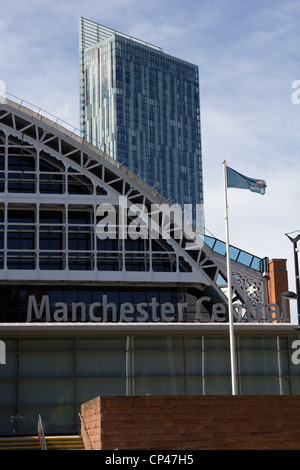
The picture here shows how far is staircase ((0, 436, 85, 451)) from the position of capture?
31.1 meters

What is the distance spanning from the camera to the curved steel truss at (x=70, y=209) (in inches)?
2168

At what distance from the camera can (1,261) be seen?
185 feet

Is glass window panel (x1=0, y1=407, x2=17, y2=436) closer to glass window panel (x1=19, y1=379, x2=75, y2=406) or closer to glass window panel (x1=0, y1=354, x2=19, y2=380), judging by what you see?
glass window panel (x1=19, y1=379, x2=75, y2=406)

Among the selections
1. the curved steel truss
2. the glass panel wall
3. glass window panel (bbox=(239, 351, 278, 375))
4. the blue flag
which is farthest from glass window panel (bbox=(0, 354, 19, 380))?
the curved steel truss

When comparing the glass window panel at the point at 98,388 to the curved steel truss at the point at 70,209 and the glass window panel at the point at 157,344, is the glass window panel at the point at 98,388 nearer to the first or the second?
the glass window panel at the point at 157,344

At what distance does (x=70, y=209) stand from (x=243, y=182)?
19974 millimetres

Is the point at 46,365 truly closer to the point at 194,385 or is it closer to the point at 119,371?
the point at 119,371

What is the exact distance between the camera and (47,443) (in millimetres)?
32281

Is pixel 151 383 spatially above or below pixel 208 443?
above

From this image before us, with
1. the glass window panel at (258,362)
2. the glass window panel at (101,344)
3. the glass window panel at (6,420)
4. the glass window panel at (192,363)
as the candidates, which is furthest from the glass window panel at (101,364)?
the glass window panel at (258,362)

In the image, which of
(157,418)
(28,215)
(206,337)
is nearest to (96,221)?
(28,215)
